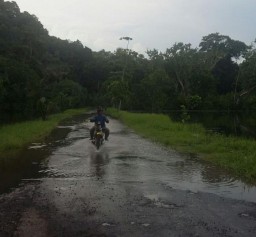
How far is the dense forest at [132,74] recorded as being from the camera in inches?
1727

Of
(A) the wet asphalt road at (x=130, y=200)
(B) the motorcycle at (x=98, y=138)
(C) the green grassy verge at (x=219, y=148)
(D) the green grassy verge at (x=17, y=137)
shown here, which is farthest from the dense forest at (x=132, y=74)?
(A) the wet asphalt road at (x=130, y=200)

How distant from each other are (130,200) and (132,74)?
64.4 meters

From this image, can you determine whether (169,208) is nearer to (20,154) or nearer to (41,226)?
(41,226)

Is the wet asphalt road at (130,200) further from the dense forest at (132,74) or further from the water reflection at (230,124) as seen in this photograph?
the dense forest at (132,74)

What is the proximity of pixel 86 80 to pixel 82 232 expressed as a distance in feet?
284

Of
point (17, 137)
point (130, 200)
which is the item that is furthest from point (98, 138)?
point (130, 200)

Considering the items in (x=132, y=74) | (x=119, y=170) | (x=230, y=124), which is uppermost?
(x=132, y=74)

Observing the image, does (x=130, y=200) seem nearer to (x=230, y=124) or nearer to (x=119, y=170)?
(x=119, y=170)

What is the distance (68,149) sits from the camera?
1666 cm

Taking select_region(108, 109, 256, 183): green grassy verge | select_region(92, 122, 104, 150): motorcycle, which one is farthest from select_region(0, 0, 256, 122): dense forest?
select_region(92, 122, 104, 150): motorcycle

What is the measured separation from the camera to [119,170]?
38.9ft

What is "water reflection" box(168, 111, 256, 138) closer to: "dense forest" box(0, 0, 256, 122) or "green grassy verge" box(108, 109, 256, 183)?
"green grassy verge" box(108, 109, 256, 183)

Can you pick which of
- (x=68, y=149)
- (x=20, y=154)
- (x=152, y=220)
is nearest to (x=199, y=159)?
(x=68, y=149)

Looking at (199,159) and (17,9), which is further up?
(17,9)
